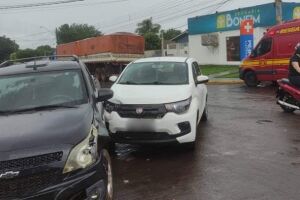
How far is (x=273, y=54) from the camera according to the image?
791 inches

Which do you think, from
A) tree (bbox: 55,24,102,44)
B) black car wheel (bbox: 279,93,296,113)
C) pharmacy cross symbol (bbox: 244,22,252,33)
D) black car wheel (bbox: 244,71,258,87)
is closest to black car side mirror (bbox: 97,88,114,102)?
black car wheel (bbox: 279,93,296,113)

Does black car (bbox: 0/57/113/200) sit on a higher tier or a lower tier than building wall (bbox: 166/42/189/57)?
lower

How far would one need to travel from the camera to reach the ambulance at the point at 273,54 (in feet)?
63.1

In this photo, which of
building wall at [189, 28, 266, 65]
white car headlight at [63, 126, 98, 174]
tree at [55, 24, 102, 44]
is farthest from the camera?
tree at [55, 24, 102, 44]

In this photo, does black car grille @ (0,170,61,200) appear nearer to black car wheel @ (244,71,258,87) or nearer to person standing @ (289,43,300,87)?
person standing @ (289,43,300,87)

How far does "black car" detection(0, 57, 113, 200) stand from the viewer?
4.67m

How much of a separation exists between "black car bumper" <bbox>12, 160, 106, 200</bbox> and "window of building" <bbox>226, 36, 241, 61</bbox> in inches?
1346

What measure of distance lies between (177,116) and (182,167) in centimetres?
89

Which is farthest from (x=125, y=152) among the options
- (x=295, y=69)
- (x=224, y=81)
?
(x=224, y=81)

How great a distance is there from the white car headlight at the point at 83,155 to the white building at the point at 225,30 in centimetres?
3105

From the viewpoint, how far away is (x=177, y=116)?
832cm

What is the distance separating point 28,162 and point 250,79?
1802cm

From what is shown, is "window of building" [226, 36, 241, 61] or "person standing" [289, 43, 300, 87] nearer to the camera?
"person standing" [289, 43, 300, 87]

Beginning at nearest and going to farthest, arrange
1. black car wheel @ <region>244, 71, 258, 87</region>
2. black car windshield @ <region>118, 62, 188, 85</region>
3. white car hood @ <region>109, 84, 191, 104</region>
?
white car hood @ <region>109, 84, 191, 104</region> → black car windshield @ <region>118, 62, 188, 85</region> → black car wheel @ <region>244, 71, 258, 87</region>
